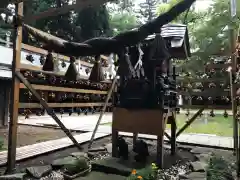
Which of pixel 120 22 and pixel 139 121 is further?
pixel 120 22

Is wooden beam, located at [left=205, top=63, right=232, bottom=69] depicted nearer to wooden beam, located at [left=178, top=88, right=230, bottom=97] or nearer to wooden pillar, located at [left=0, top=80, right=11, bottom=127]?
wooden beam, located at [left=178, top=88, right=230, bottom=97]

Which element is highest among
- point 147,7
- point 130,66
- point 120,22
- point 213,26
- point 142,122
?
point 147,7

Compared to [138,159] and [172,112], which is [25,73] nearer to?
[138,159]

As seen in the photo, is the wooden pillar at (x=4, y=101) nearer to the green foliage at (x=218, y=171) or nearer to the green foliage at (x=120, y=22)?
the green foliage at (x=218, y=171)

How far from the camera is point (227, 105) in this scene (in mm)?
6422

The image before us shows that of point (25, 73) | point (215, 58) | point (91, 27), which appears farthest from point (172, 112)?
point (91, 27)

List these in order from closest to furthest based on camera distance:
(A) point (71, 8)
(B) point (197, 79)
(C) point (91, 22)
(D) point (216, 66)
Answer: (A) point (71, 8) → (D) point (216, 66) → (B) point (197, 79) → (C) point (91, 22)

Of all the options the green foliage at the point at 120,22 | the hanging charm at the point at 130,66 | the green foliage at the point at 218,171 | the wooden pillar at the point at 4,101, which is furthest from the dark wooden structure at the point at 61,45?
the green foliage at the point at 120,22

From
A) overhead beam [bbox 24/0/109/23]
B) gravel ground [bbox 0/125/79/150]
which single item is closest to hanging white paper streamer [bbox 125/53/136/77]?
overhead beam [bbox 24/0/109/23]

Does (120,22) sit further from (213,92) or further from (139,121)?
(139,121)

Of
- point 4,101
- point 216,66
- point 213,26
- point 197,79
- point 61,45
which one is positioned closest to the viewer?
point 61,45

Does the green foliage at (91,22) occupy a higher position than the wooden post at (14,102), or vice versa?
the green foliage at (91,22)

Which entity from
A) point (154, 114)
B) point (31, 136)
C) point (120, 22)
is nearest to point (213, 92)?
point (154, 114)

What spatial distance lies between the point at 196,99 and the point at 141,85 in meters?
2.54
